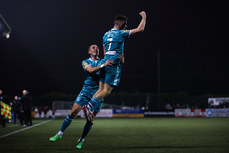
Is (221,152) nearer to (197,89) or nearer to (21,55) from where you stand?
(197,89)

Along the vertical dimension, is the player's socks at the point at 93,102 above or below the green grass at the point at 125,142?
above

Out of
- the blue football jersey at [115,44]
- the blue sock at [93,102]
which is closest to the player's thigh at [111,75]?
the blue football jersey at [115,44]

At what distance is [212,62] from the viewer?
49.9 meters

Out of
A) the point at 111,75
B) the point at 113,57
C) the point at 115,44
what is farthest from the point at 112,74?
the point at 115,44

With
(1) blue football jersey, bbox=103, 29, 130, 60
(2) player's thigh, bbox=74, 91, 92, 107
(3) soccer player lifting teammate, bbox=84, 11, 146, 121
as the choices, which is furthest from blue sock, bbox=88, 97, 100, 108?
(2) player's thigh, bbox=74, 91, 92, 107

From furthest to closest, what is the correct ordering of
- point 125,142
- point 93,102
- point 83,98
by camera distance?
point 125,142, point 83,98, point 93,102

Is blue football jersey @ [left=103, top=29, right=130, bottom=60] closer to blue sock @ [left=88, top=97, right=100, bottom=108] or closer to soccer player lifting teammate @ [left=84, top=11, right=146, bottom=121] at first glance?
soccer player lifting teammate @ [left=84, top=11, right=146, bottom=121]

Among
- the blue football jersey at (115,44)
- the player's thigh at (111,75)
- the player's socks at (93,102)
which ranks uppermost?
the blue football jersey at (115,44)

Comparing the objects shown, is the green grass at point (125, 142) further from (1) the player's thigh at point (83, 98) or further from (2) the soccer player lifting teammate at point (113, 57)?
(2) the soccer player lifting teammate at point (113, 57)

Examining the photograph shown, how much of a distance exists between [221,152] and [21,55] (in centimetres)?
5981

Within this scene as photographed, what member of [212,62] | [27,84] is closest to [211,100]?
[212,62]

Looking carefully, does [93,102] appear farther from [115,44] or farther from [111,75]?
[115,44]

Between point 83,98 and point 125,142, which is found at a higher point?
point 83,98

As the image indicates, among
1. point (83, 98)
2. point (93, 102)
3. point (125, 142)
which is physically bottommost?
point (125, 142)
